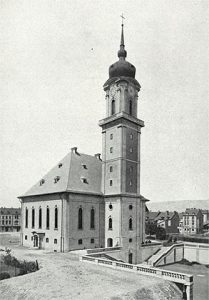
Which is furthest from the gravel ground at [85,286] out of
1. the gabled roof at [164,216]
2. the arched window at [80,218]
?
the gabled roof at [164,216]

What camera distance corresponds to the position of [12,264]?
30.5 metres

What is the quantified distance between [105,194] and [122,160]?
18.2 ft

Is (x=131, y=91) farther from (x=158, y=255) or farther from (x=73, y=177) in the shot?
(x=158, y=255)

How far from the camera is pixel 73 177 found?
4275 centimetres

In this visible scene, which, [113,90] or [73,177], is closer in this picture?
[73,177]

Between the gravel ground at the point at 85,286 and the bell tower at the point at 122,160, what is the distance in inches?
608

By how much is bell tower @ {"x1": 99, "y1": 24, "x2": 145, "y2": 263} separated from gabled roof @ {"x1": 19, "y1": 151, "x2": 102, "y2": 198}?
2.14 m

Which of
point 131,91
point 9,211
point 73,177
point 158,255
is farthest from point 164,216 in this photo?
point 131,91

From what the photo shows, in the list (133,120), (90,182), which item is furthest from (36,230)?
(133,120)

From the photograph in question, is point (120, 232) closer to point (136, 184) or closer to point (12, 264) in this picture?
point (136, 184)

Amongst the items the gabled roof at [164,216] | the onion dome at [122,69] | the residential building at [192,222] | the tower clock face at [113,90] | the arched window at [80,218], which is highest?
the onion dome at [122,69]

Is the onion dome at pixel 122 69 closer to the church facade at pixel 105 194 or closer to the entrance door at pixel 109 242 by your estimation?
the church facade at pixel 105 194

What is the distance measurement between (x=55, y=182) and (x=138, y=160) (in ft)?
40.9

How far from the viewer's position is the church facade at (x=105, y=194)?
40.2 meters
